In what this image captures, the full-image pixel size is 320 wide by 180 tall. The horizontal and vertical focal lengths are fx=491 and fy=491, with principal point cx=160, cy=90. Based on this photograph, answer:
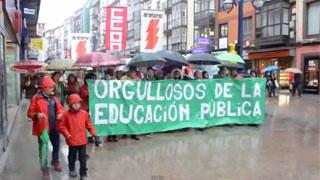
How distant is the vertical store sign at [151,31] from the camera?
16.1 m

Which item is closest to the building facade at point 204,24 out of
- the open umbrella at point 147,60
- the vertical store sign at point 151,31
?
the vertical store sign at point 151,31

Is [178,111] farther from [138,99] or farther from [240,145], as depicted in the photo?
[240,145]

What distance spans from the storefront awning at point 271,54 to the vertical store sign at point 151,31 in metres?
21.9

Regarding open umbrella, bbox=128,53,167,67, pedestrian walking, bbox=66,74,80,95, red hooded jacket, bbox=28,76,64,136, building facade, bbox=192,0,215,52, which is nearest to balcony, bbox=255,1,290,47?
building facade, bbox=192,0,215,52

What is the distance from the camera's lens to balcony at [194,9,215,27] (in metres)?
50.1

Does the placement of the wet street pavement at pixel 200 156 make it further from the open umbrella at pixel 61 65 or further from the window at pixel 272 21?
the window at pixel 272 21

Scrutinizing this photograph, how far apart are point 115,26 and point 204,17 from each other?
33431 millimetres

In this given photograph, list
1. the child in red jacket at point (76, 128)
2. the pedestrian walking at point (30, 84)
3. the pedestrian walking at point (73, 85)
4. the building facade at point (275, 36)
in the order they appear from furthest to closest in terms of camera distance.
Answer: the building facade at point (275, 36)
the pedestrian walking at point (30, 84)
the pedestrian walking at point (73, 85)
the child in red jacket at point (76, 128)

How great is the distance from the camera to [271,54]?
1535 inches

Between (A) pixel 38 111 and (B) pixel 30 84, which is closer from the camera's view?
(A) pixel 38 111

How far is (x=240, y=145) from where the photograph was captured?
1061 cm

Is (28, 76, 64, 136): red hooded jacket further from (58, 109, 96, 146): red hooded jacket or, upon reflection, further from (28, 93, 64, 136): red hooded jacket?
(58, 109, 96, 146): red hooded jacket

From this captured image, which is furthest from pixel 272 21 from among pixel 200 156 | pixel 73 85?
pixel 200 156

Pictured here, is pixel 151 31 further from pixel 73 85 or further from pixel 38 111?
pixel 38 111
